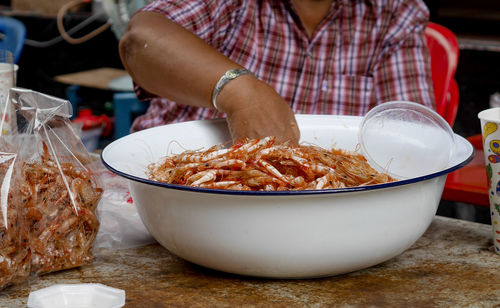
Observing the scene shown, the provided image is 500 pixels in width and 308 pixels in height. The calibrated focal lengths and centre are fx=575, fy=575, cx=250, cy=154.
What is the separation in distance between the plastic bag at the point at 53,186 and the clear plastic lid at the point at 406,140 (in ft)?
1.64

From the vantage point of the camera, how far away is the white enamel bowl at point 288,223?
76 cm

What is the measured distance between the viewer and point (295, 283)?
2.79 ft

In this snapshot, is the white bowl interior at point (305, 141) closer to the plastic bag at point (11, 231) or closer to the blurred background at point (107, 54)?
the plastic bag at point (11, 231)

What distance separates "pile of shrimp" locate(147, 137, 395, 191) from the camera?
0.85m

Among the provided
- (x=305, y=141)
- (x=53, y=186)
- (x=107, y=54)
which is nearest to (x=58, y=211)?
(x=53, y=186)

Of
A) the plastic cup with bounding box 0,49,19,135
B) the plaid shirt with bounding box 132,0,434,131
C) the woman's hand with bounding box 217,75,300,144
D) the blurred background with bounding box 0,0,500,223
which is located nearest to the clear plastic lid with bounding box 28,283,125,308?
the woman's hand with bounding box 217,75,300,144

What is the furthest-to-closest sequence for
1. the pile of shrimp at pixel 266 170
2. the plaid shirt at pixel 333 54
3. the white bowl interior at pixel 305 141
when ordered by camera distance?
the plaid shirt at pixel 333 54
the white bowl interior at pixel 305 141
the pile of shrimp at pixel 266 170

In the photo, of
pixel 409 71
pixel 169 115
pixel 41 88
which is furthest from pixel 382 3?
pixel 41 88

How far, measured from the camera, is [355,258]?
0.82m

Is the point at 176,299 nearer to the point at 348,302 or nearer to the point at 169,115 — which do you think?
the point at 348,302

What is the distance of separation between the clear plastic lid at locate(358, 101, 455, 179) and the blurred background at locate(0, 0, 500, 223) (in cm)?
115

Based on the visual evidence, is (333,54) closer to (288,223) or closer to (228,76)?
(228,76)

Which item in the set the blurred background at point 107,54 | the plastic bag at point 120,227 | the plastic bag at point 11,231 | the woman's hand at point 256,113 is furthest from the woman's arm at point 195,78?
the blurred background at point 107,54

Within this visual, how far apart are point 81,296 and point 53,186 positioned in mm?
184
